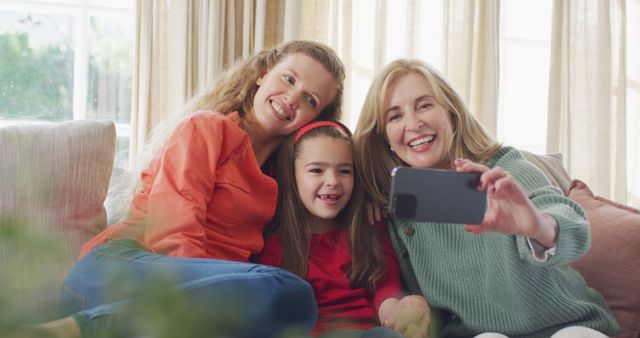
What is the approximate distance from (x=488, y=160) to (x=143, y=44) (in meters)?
1.69

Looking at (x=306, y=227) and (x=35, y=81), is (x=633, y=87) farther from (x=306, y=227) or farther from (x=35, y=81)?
(x=35, y=81)

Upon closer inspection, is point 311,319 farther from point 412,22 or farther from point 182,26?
point 412,22

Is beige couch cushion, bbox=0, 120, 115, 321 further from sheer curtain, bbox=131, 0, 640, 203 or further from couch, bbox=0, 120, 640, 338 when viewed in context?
sheer curtain, bbox=131, 0, 640, 203

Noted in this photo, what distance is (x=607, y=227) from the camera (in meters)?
1.72

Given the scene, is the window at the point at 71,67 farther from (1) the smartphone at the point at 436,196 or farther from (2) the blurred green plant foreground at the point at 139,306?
(2) the blurred green plant foreground at the point at 139,306

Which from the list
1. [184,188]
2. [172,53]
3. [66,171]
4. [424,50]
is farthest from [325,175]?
[424,50]

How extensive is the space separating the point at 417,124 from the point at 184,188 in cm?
55

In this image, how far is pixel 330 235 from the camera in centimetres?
179

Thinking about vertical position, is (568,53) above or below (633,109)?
above

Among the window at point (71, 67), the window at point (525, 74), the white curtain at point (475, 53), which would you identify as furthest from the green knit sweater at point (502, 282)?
the window at point (525, 74)

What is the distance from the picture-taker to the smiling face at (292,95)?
5.95 ft

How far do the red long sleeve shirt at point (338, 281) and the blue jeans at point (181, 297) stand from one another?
0.40m

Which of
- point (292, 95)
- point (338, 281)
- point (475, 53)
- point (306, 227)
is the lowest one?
point (338, 281)

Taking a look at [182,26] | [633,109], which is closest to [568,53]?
[633,109]
